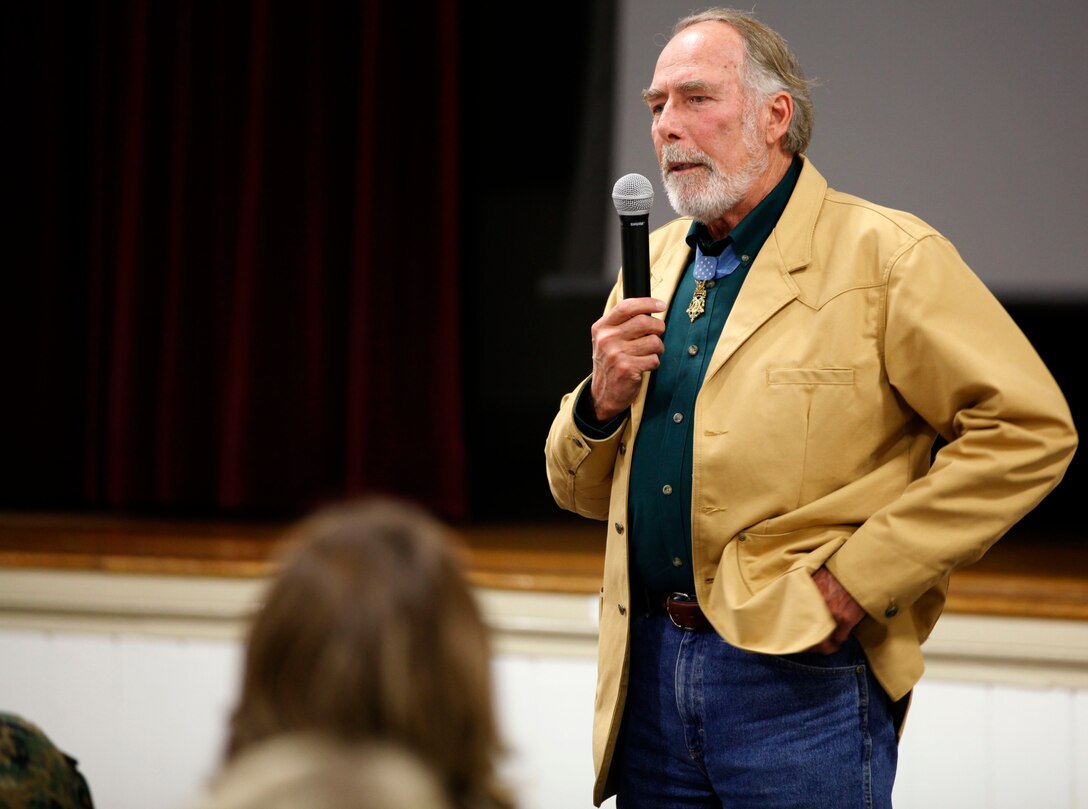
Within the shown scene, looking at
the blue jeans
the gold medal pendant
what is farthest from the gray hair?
the blue jeans

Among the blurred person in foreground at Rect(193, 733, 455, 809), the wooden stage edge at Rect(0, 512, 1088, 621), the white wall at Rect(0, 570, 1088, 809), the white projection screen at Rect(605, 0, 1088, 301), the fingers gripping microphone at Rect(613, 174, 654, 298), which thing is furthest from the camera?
the white projection screen at Rect(605, 0, 1088, 301)

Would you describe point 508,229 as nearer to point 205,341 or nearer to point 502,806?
point 205,341

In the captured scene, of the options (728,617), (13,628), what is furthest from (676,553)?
(13,628)

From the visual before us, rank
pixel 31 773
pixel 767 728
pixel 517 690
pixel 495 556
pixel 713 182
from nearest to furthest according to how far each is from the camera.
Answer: pixel 31 773, pixel 767 728, pixel 713 182, pixel 517 690, pixel 495 556

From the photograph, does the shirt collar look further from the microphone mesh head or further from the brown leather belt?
the brown leather belt

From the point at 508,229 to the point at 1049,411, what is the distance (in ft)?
8.79

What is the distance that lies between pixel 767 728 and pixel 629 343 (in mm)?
495

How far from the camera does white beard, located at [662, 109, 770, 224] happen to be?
1.64 metres

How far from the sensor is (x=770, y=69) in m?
1.68

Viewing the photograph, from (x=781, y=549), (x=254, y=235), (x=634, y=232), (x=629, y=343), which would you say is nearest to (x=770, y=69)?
(x=634, y=232)

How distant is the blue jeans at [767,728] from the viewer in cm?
151

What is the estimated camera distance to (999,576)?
2793 millimetres

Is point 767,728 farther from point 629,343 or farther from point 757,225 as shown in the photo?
point 757,225

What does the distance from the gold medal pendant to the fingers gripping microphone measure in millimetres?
87
